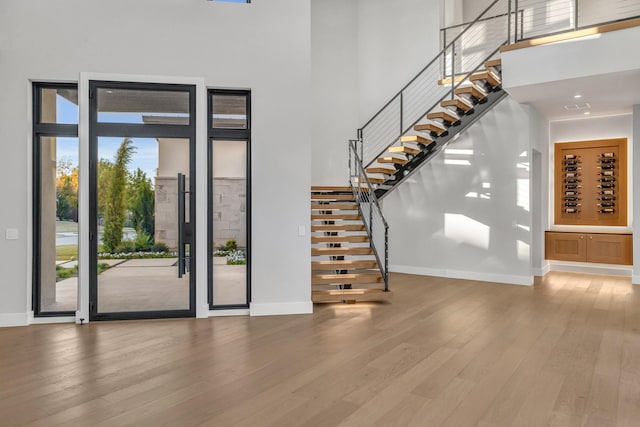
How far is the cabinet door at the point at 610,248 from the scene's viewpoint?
8.20 metres

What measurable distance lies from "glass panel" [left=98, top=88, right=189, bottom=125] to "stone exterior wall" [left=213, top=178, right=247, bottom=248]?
3.10ft

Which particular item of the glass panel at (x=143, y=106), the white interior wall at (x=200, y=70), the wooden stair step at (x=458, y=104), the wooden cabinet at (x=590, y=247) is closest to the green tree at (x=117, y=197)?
the glass panel at (x=143, y=106)

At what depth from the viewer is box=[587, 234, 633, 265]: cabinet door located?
8203mm

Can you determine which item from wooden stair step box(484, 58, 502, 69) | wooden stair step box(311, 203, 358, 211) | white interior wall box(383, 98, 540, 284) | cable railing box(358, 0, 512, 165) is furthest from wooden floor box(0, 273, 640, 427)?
cable railing box(358, 0, 512, 165)

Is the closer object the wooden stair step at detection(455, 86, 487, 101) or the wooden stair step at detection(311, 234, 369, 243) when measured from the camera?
the wooden stair step at detection(311, 234, 369, 243)

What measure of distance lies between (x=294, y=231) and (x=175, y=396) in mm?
2801

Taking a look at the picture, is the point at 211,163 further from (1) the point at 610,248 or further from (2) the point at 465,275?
(1) the point at 610,248

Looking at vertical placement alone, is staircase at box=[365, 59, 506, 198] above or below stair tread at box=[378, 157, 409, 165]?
above

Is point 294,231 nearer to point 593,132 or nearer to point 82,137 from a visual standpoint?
point 82,137

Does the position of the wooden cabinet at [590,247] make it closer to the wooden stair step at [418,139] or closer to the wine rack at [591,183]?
the wine rack at [591,183]

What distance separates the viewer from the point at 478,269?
815 cm

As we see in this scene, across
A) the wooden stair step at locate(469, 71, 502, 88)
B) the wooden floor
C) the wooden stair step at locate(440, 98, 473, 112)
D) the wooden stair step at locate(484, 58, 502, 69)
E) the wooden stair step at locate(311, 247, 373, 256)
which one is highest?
the wooden stair step at locate(484, 58, 502, 69)

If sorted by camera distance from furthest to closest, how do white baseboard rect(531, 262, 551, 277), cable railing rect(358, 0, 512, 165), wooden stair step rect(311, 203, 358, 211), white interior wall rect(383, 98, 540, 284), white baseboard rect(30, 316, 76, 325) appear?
cable railing rect(358, 0, 512, 165) → white baseboard rect(531, 262, 551, 277) → white interior wall rect(383, 98, 540, 284) → wooden stair step rect(311, 203, 358, 211) → white baseboard rect(30, 316, 76, 325)

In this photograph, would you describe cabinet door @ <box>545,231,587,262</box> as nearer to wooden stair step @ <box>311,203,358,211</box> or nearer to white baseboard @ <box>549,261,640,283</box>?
white baseboard @ <box>549,261,640,283</box>
